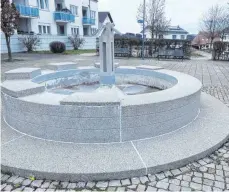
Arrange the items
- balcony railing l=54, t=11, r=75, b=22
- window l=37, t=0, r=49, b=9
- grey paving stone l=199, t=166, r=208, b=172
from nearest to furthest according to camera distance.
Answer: grey paving stone l=199, t=166, r=208, b=172 → window l=37, t=0, r=49, b=9 → balcony railing l=54, t=11, r=75, b=22

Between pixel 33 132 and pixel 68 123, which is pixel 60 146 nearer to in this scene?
pixel 68 123

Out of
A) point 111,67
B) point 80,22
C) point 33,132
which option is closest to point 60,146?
point 33,132

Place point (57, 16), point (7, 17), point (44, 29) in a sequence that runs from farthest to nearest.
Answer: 1. point (57, 16)
2. point (44, 29)
3. point (7, 17)

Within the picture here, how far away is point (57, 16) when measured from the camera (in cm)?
3023

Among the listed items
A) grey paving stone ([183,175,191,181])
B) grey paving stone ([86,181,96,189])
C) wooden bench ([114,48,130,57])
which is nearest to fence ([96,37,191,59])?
wooden bench ([114,48,130,57])

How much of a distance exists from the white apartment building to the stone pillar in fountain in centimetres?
2254

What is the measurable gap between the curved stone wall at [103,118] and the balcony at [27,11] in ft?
78.6

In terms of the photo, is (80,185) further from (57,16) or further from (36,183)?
(57,16)

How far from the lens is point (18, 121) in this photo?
3.85 m

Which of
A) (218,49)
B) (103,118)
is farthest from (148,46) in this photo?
(103,118)

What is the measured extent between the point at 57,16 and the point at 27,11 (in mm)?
5944

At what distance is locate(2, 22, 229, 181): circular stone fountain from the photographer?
2893 millimetres

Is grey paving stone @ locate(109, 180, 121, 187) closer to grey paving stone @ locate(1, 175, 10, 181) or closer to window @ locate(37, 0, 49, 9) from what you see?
grey paving stone @ locate(1, 175, 10, 181)

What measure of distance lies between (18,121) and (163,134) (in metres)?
Result: 2.57
